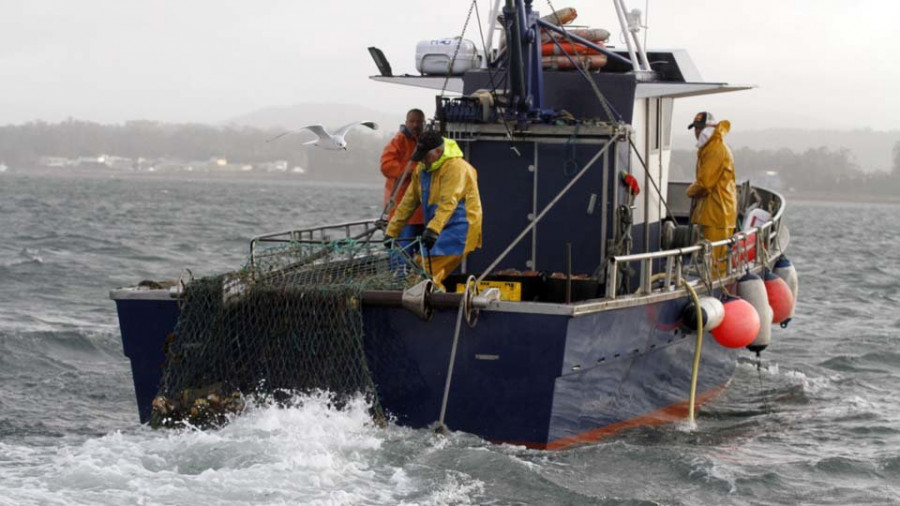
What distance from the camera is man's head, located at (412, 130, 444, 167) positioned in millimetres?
10500

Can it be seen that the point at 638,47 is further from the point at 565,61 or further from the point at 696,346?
the point at 696,346

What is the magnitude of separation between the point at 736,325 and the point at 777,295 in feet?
6.77

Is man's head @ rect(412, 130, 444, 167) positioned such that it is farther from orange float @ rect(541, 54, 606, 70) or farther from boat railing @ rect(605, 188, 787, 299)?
orange float @ rect(541, 54, 606, 70)

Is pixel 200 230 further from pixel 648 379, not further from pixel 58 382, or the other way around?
pixel 648 379

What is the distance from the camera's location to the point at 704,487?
9.89 metres

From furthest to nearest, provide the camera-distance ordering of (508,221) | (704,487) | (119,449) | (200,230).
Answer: (200,230), (508,221), (704,487), (119,449)

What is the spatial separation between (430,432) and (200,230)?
30.8m

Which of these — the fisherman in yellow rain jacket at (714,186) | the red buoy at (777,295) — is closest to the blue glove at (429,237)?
the fisherman in yellow rain jacket at (714,186)

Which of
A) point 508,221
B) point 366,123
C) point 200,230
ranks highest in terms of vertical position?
point 366,123

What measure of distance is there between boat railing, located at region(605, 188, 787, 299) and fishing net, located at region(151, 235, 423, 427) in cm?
172

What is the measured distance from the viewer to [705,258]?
11.7 m

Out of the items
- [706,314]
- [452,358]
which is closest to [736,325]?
[706,314]

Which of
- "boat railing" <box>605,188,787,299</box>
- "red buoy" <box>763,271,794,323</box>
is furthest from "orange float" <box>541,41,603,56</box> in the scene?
"red buoy" <box>763,271,794,323</box>

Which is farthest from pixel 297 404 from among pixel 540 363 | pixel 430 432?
pixel 540 363
